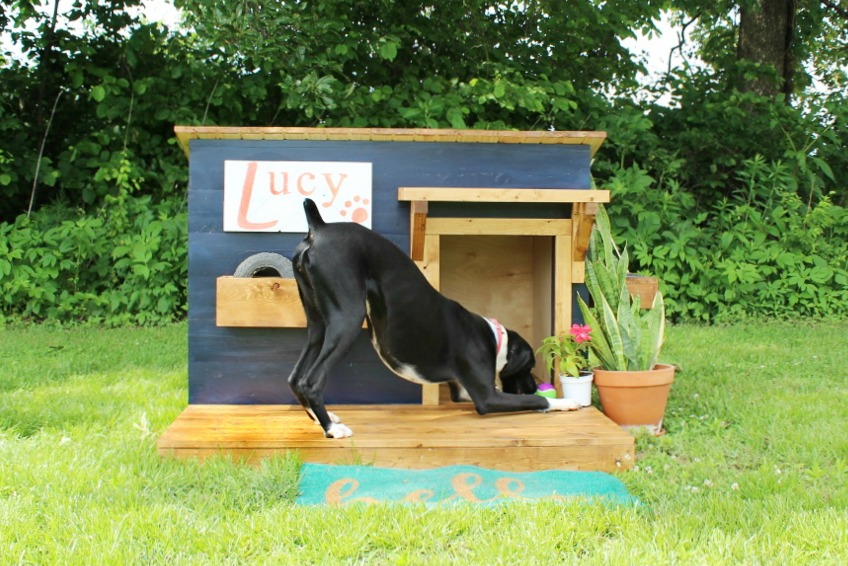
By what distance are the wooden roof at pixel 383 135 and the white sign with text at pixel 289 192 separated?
14 cm

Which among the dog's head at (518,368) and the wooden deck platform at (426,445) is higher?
the dog's head at (518,368)

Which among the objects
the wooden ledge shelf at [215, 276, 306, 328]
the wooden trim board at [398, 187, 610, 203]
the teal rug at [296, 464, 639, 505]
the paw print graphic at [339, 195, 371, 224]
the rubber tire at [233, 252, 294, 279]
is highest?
the wooden trim board at [398, 187, 610, 203]

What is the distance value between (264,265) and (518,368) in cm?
144

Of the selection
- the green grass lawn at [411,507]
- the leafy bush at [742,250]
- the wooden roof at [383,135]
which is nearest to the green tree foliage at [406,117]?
the leafy bush at [742,250]

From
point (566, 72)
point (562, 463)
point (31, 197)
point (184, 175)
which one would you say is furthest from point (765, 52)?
point (31, 197)

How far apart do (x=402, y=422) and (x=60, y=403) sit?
1.98 meters

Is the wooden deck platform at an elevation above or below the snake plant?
below

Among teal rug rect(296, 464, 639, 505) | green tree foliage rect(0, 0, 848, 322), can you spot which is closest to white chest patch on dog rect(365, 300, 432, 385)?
teal rug rect(296, 464, 639, 505)

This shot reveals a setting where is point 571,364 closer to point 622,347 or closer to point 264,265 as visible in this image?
point 622,347

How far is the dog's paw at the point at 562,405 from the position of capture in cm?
358

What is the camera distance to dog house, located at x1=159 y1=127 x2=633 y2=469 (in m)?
3.63

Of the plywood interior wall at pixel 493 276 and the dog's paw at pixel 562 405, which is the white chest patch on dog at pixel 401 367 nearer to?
the dog's paw at pixel 562 405

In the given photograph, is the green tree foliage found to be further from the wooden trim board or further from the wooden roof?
the wooden trim board

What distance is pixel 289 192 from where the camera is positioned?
12.4 ft
